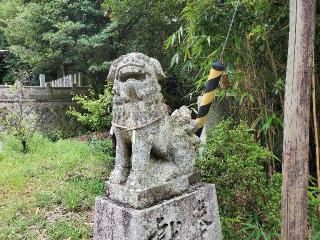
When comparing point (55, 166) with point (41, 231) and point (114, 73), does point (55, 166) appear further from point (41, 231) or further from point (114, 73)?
point (114, 73)

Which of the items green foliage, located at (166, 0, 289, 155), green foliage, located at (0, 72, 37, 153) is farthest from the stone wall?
green foliage, located at (166, 0, 289, 155)

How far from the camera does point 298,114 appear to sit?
2.31 m

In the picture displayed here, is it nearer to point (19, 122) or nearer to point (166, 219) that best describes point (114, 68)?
point (166, 219)

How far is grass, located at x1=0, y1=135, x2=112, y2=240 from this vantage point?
426 centimetres

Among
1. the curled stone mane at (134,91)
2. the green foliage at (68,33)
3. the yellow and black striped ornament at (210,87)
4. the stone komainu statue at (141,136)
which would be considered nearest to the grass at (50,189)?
the stone komainu statue at (141,136)

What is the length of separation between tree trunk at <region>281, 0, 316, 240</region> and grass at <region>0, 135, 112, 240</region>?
2.42 m

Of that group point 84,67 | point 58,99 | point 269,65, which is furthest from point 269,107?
point 58,99

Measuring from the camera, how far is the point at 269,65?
3.70 metres

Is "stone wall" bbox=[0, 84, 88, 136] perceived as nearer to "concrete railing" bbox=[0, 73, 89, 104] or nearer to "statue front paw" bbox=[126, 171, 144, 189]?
"concrete railing" bbox=[0, 73, 89, 104]

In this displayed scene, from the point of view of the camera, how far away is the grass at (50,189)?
4258 mm

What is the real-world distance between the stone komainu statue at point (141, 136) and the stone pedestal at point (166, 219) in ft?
0.22

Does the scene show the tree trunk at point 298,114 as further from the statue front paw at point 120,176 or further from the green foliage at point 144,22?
the green foliage at point 144,22

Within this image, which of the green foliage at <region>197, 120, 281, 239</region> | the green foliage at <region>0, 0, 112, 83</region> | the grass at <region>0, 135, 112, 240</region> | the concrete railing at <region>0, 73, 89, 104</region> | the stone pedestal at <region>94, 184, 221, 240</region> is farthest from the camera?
the concrete railing at <region>0, 73, 89, 104</region>

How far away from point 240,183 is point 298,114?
3.59ft
